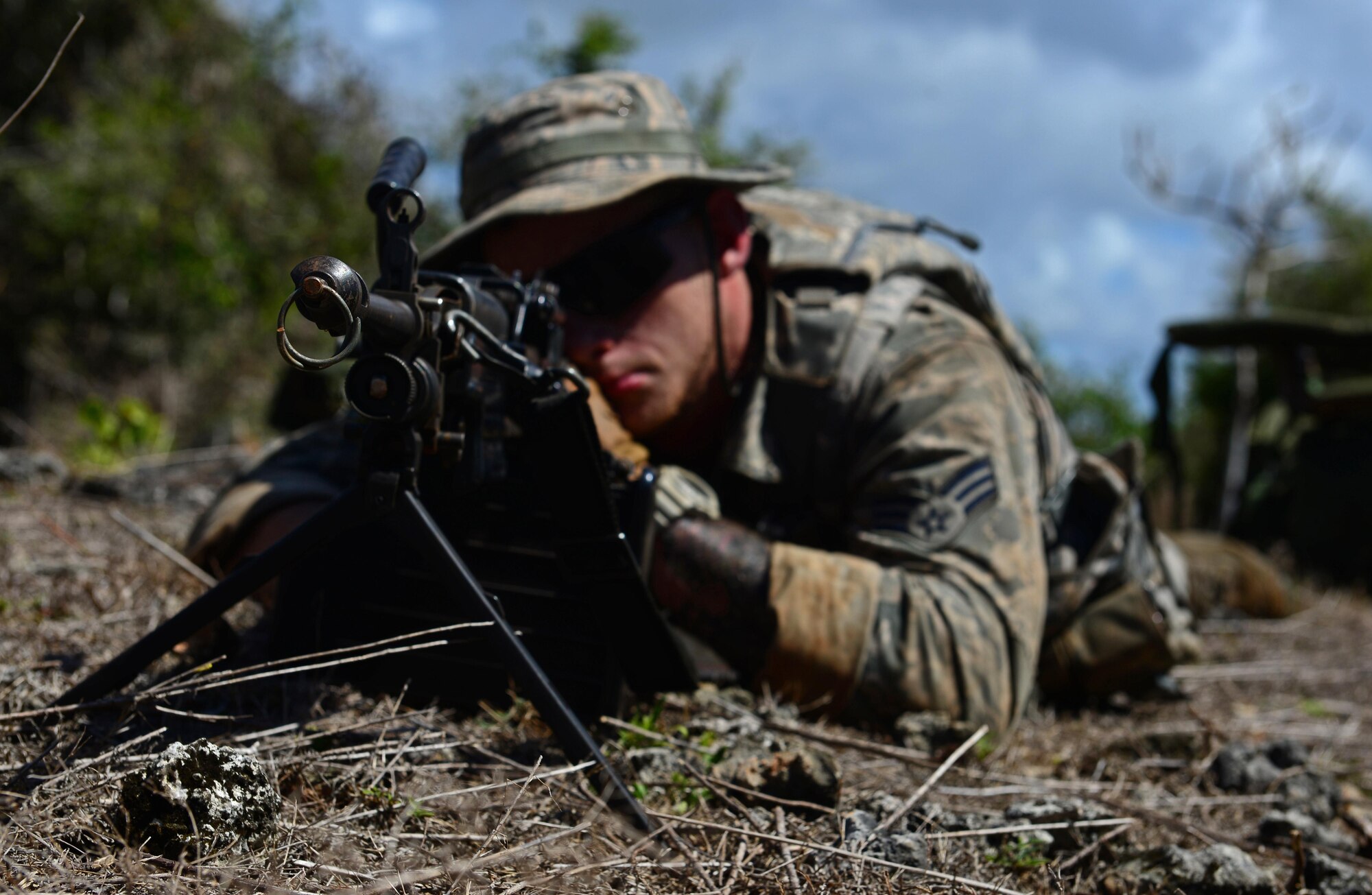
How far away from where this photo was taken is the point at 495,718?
76.3 inches

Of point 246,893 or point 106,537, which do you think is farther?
point 106,537

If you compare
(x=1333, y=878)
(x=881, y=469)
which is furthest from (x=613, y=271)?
(x=1333, y=878)

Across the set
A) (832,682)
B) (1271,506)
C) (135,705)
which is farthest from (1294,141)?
(135,705)

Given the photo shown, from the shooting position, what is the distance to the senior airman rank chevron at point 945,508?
243 cm

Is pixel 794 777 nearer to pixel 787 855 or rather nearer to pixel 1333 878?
pixel 787 855

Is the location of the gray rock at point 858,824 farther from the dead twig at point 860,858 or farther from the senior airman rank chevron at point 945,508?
the senior airman rank chevron at point 945,508

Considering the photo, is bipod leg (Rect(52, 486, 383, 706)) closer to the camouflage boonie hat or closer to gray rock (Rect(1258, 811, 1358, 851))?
the camouflage boonie hat

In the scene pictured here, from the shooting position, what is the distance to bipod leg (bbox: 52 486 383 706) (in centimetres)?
152

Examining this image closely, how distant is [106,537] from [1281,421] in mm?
8047

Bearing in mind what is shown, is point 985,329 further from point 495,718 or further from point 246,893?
point 246,893

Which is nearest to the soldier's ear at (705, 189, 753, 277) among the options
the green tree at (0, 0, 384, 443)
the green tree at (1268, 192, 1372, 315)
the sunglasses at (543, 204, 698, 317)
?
the sunglasses at (543, 204, 698, 317)

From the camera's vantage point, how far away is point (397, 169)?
165cm

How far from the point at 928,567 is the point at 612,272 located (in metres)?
1.05

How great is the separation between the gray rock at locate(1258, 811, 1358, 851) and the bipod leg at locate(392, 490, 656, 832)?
1.32 metres
